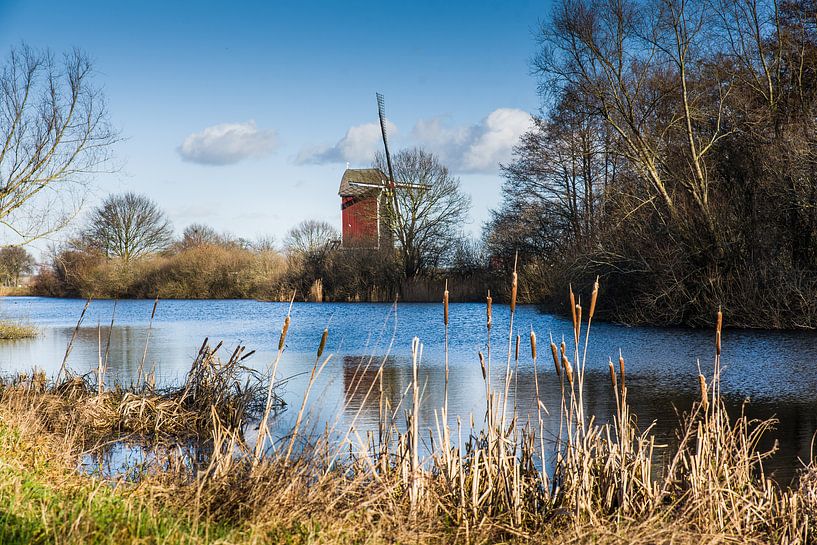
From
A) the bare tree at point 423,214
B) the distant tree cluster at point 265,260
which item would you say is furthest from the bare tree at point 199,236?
the bare tree at point 423,214

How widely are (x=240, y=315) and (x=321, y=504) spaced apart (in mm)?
25487

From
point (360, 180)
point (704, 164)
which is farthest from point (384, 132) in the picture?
point (704, 164)

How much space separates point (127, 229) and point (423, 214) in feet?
84.7

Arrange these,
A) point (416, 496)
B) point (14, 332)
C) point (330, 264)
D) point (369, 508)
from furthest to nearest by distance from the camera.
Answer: point (330, 264) → point (14, 332) → point (416, 496) → point (369, 508)

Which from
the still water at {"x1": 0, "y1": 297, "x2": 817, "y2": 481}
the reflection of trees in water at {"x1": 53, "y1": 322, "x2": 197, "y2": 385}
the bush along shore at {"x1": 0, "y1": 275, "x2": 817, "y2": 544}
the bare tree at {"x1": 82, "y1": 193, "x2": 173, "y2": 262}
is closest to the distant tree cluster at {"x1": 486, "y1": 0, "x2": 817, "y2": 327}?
the still water at {"x1": 0, "y1": 297, "x2": 817, "y2": 481}

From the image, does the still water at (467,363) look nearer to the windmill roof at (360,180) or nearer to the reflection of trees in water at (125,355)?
the reflection of trees in water at (125,355)

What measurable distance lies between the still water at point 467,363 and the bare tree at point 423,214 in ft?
46.3

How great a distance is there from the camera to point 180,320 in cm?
2644

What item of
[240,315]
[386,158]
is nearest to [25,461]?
Answer: [240,315]

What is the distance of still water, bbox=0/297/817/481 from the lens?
8.61 m

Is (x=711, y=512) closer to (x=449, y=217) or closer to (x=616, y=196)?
(x=616, y=196)

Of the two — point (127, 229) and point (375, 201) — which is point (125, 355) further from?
point (127, 229)

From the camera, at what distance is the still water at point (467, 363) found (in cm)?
861

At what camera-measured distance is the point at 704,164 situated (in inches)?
829
